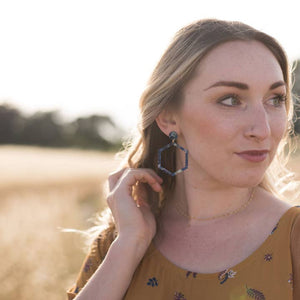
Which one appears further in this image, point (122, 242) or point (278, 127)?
point (122, 242)

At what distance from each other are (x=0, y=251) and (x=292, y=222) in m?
4.76

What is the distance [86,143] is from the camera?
33656 millimetres

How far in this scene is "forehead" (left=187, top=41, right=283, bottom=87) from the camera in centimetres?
242

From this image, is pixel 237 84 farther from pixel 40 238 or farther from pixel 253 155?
pixel 40 238

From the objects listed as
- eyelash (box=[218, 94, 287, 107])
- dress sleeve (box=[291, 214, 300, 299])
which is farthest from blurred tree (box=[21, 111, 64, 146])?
dress sleeve (box=[291, 214, 300, 299])

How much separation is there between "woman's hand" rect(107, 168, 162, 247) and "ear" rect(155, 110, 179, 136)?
0.99 feet

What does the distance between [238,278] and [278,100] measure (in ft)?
3.18

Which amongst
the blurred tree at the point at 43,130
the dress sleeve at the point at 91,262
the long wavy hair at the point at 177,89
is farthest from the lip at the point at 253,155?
the blurred tree at the point at 43,130

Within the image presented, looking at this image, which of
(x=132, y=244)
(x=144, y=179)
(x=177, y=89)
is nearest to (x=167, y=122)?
(x=177, y=89)

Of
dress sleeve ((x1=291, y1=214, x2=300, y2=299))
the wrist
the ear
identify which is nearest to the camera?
dress sleeve ((x1=291, y1=214, x2=300, y2=299))

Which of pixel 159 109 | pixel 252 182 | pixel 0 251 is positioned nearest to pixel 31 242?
pixel 0 251

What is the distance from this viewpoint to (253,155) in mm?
2416

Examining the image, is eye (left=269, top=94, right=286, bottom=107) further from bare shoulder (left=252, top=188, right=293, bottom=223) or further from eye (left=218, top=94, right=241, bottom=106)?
bare shoulder (left=252, top=188, right=293, bottom=223)

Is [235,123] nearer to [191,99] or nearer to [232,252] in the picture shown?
[191,99]
